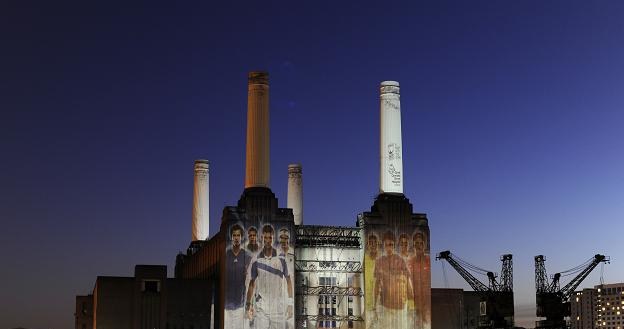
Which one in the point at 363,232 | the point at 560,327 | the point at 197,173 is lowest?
the point at 560,327

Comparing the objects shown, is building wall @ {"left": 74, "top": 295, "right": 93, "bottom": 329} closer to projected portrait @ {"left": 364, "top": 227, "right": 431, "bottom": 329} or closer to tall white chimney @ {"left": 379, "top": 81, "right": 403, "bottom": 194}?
projected portrait @ {"left": 364, "top": 227, "right": 431, "bottom": 329}

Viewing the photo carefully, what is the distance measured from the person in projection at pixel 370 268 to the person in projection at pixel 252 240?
14832mm

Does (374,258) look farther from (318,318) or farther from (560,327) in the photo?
(560,327)

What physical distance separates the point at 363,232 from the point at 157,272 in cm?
2688

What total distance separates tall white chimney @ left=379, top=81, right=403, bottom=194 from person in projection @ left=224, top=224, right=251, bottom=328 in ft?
68.4

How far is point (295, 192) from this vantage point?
159 meters

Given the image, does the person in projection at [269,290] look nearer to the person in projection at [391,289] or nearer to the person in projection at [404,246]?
the person in projection at [391,289]

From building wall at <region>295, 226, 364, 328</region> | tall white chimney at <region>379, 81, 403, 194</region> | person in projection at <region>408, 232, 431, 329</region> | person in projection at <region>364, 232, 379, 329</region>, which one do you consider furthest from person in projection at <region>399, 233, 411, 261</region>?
tall white chimney at <region>379, 81, 403, 194</region>

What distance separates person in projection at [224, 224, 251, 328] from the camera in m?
117

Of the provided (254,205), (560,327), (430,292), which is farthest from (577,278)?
(254,205)

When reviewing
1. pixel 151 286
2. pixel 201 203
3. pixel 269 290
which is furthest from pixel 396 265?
pixel 201 203

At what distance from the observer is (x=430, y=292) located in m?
127

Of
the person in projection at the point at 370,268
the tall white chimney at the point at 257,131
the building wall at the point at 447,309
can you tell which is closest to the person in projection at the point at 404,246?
the person in projection at the point at 370,268

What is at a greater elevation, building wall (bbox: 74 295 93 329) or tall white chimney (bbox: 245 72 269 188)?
tall white chimney (bbox: 245 72 269 188)
